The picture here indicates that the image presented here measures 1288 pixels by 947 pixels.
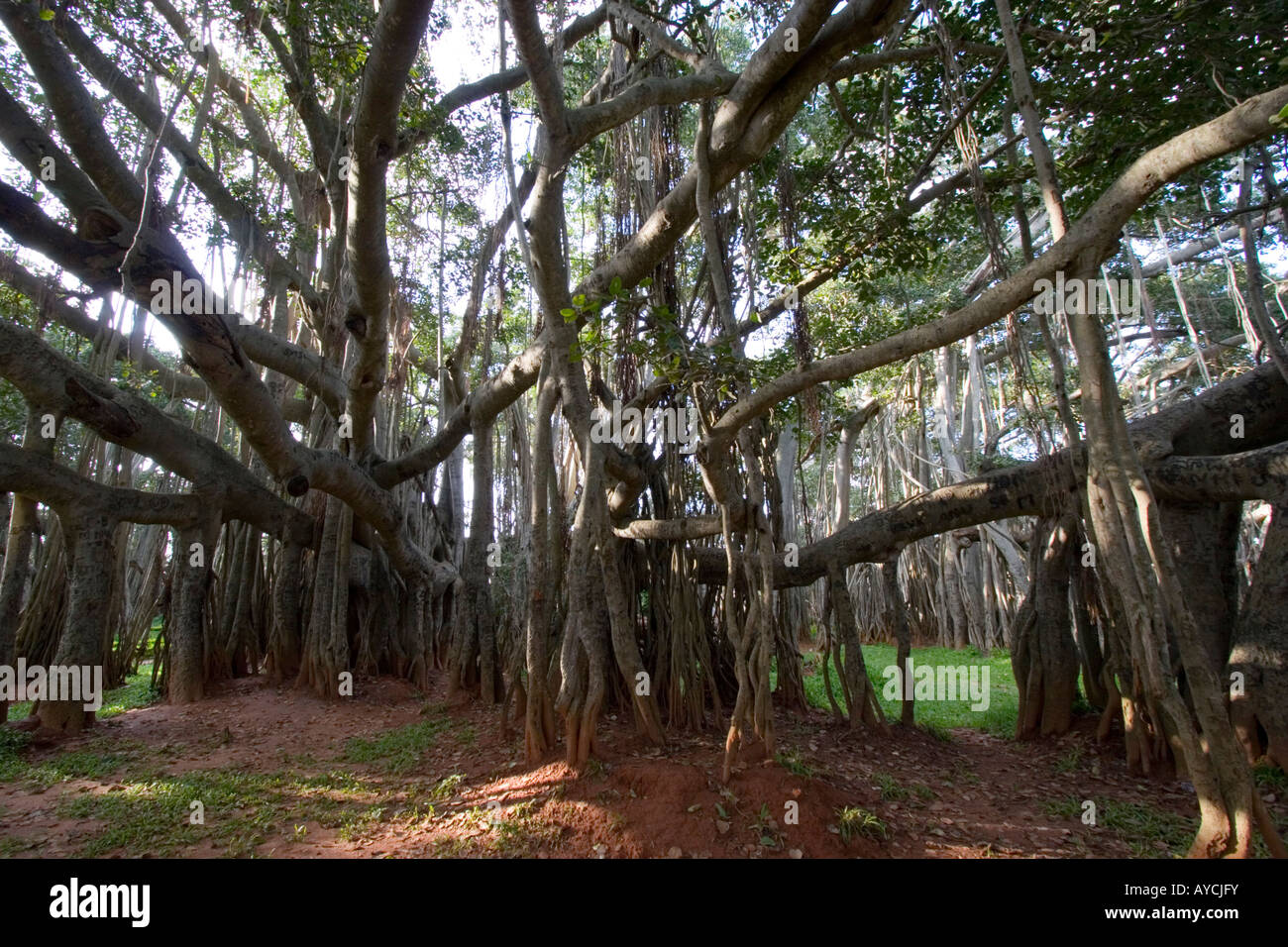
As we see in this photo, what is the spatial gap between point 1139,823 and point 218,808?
502cm

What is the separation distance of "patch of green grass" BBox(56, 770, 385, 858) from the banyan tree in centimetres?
115

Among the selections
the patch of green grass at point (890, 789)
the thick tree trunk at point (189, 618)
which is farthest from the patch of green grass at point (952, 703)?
the thick tree trunk at point (189, 618)

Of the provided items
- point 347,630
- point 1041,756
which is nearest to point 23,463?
point 347,630

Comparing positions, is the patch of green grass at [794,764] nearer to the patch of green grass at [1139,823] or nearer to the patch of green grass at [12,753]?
the patch of green grass at [1139,823]

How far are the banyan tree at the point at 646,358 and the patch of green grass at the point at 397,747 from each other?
2.17 feet

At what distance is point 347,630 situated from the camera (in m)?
6.86

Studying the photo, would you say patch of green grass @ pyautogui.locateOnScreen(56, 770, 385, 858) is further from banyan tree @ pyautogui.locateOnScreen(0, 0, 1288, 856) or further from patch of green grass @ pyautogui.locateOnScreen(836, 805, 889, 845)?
patch of green grass @ pyautogui.locateOnScreen(836, 805, 889, 845)

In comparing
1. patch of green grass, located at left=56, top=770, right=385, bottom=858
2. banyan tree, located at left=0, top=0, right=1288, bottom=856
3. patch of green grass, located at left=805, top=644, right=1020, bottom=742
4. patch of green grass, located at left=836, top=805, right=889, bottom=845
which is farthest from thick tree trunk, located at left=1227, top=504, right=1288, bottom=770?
patch of green grass, located at left=56, top=770, right=385, bottom=858

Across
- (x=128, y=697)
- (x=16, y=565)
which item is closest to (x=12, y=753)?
(x=16, y=565)

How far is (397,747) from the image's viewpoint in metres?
4.56

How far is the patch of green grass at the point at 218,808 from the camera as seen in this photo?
3.04m

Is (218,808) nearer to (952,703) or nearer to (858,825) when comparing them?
(858,825)

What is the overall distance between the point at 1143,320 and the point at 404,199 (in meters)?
13.8
